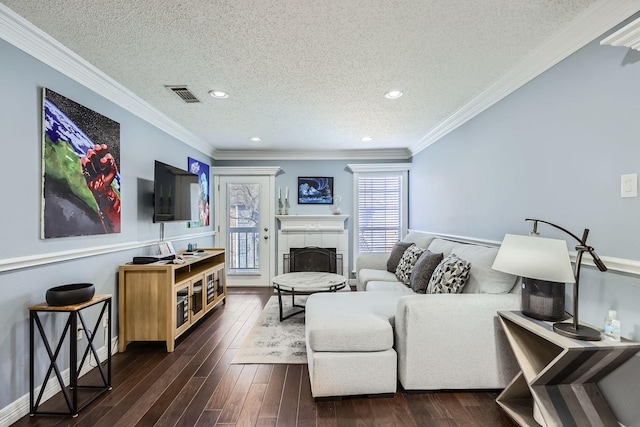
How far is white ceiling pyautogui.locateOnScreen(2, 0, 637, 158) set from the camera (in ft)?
5.60

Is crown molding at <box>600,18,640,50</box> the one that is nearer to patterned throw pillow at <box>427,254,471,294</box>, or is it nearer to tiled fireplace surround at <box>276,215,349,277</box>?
patterned throw pillow at <box>427,254,471,294</box>

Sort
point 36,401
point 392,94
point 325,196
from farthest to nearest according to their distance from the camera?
point 325,196 → point 392,94 → point 36,401

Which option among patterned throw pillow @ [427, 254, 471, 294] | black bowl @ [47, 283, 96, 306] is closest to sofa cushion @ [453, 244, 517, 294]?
patterned throw pillow @ [427, 254, 471, 294]

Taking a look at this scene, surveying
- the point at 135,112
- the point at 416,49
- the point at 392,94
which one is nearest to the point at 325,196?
the point at 392,94

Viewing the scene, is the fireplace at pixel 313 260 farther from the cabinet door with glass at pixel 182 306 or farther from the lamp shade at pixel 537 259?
the lamp shade at pixel 537 259

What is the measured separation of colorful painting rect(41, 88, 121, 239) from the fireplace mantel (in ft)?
9.49

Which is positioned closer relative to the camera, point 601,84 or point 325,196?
point 601,84

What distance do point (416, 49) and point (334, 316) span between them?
1.94 m

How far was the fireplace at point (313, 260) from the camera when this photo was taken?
536 centimetres

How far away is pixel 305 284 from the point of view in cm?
335

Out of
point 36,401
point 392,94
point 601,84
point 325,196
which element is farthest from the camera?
point 325,196

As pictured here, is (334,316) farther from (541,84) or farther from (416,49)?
(541,84)

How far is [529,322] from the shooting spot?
179 cm

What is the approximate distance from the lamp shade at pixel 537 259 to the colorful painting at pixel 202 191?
395 cm
